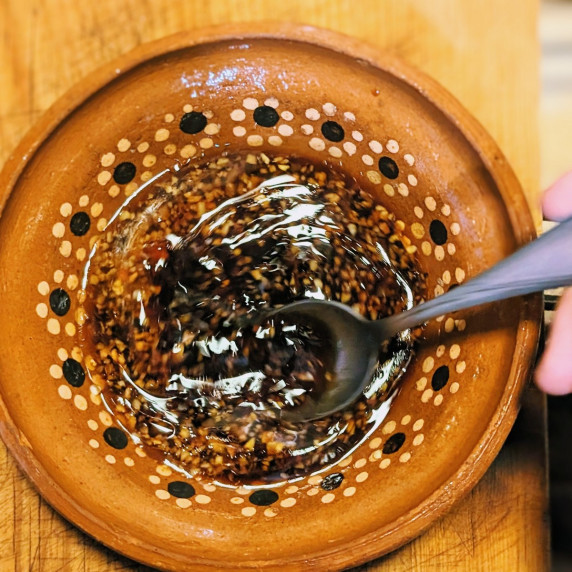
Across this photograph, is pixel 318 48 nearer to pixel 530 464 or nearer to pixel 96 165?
pixel 96 165

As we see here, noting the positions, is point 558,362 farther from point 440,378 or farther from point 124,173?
point 124,173

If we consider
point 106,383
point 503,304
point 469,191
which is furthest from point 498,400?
point 106,383

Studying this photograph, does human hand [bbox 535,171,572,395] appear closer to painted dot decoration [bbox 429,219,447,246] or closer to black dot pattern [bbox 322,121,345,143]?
painted dot decoration [bbox 429,219,447,246]

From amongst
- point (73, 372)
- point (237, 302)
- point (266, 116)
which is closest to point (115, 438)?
point (73, 372)

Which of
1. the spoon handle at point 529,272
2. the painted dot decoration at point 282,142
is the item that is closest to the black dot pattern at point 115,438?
the painted dot decoration at point 282,142

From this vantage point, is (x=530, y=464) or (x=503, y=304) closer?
(x=503, y=304)

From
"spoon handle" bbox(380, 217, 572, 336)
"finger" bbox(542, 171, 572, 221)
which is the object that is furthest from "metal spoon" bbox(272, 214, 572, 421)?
"finger" bbox(542, 171, 572, 221)
